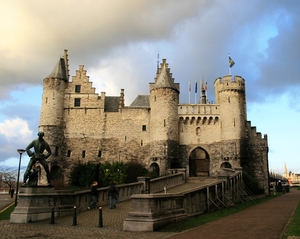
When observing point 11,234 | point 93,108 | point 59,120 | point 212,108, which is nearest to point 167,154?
point 212,108

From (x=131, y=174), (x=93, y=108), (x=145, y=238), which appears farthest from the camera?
(x=93, y=108)

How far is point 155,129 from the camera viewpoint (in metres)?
43.6

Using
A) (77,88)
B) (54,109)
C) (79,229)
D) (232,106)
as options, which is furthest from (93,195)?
(77,88)

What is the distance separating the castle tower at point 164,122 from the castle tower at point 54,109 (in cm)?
1233

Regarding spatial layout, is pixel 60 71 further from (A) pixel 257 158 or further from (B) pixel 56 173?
(A) pixel 257 158

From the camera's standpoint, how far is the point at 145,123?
149ft

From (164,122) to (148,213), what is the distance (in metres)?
31.8

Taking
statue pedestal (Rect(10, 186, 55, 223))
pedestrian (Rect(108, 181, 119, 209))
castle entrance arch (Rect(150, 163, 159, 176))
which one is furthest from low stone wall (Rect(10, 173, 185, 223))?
castle entrance arch (Rect(150, 163, 159, 176))

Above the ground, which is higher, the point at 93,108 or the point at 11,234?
the point at 93,108

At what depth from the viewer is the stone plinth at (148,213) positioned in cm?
1140

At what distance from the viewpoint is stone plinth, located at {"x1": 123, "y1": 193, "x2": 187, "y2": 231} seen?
11.4 m

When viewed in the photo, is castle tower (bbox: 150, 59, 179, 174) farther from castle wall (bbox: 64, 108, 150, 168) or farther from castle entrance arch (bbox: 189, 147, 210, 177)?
castle entrance arch (bbox: 189, 147, 210, 177)

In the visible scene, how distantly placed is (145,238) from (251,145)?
35.1 metres

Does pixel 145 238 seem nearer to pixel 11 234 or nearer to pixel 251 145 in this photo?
pixel 11 234
